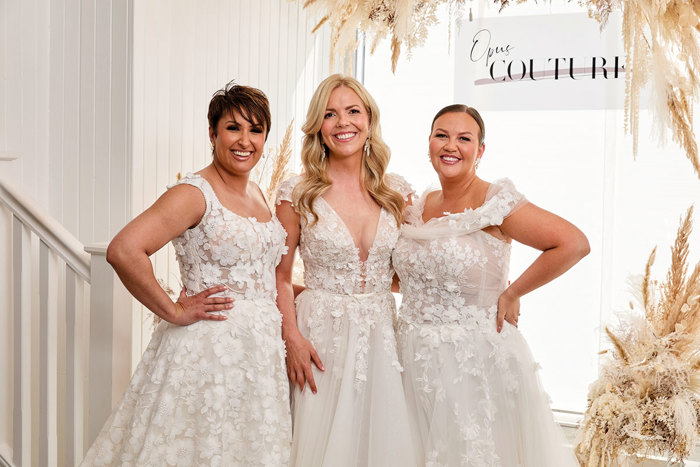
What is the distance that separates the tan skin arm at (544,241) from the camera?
7.11ft

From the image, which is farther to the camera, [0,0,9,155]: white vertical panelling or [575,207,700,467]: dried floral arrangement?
[0,0,9,155]: white vertical panelling

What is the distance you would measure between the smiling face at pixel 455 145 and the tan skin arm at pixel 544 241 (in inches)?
9.7

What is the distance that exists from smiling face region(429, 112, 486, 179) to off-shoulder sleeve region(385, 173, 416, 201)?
0.22 meters

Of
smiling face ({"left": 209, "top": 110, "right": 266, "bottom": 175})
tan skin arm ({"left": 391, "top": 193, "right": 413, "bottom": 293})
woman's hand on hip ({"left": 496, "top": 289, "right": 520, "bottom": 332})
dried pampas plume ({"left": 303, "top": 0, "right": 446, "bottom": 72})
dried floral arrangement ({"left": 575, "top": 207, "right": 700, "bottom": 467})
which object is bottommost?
dried floral arrangement ({"left": 575, "top": 207, "right": 700, "bottom": 467})

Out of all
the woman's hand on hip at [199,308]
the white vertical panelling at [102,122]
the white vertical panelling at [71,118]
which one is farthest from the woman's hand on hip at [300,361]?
the white vertical panelling at [71,118]

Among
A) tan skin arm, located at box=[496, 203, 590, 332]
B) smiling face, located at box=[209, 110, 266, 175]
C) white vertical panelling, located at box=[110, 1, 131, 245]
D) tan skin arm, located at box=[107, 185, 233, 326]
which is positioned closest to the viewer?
tan skin arm, located at box=[107, 185, 233, 326]

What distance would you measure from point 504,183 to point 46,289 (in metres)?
1.59

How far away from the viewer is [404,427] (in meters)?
2.16

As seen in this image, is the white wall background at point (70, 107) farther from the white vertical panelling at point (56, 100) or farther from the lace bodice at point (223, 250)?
the lace bodice at point (223, 250)

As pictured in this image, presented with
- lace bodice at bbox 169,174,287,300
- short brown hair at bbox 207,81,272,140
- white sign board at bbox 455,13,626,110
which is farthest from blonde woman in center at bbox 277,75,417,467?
white sign board at bbox 455,13,626,110

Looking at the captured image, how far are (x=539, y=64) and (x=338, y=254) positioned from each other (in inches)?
89.6

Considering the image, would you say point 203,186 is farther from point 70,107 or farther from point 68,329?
point 70,107

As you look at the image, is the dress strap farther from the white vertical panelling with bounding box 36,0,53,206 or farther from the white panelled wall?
the white vertical panelling with bounding box 36,0,53,206

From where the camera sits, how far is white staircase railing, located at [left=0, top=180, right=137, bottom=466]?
7.67ft
